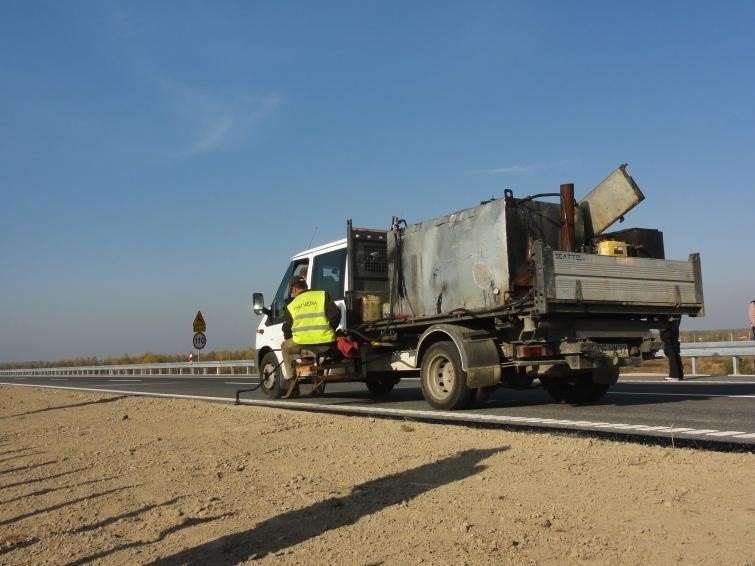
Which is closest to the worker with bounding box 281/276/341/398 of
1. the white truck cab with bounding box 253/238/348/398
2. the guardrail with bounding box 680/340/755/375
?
the white truck cab with bounding box 253/238/348/398

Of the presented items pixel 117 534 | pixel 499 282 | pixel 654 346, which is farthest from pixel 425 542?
pixel 654 346

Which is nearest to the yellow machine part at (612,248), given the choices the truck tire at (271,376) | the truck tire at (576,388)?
the truck tire at (576,388)

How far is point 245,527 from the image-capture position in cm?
426

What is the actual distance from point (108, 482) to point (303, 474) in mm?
1658

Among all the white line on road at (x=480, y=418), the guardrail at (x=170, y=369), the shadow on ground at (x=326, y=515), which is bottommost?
the shadow on ground at (x=326, y=515)

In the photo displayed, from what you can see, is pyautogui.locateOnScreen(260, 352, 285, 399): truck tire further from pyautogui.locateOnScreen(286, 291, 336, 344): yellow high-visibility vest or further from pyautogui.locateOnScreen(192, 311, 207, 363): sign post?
pyautogui.locateOnScreen(192, 311, 207, 363): sign post

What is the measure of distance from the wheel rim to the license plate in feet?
6.68

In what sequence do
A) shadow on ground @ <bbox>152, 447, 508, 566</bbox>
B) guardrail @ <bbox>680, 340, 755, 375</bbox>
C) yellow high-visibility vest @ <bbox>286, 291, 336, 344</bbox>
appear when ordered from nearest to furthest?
shadow on ground @ <bbox>152, 447, 508, 566</bbox>, yellow high-visibility vest @ <bbox>286, 291, 336, 344</bbox>, guardrail @ <bbox>680, 340, 755, 375</bbox>

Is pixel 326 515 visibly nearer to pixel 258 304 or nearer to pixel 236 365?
pixel 258 304

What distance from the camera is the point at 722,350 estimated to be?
15.9 meters

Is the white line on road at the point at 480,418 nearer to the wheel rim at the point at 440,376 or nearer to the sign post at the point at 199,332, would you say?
the wheel rim at the point at 440,376

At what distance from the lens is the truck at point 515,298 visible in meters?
8.60

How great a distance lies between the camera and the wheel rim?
9617 mm

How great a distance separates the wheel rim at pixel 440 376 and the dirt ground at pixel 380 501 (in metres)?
2.01
